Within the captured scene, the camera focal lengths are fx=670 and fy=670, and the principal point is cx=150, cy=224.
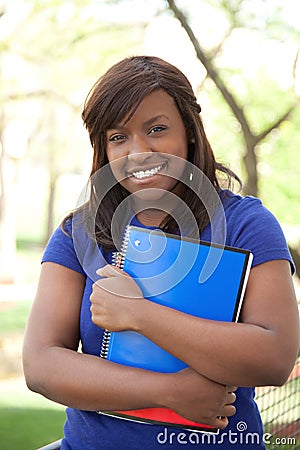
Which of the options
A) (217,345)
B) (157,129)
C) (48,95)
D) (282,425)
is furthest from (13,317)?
(217,345)

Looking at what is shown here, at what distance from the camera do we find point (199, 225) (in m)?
1.09

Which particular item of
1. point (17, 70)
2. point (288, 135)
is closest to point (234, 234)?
point (288, 135)

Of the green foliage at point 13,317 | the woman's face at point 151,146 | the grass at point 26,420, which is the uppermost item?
the woman's face at point 151,146

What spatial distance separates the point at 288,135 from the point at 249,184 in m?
3.20

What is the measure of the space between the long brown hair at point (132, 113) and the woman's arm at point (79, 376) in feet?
0.38

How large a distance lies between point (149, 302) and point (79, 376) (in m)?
0.15

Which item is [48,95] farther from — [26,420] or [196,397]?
[196,397]

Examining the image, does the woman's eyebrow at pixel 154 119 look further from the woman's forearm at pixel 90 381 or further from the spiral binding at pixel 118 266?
the woman's forearm at pixel 90 381

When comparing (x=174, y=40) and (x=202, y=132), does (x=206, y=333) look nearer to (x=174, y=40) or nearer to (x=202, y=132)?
(x=202, y=132)

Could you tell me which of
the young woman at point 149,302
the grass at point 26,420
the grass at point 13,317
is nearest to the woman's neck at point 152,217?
the young woman at point 149,302

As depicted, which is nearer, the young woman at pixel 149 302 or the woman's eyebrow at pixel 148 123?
the young woman at pixel 149 302

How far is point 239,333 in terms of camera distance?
919mm

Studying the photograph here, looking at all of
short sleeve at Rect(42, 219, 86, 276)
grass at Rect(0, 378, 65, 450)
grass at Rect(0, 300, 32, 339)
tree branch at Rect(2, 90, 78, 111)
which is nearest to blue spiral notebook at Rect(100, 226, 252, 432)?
short sleeve at Rect(42, 219, 86, 276)

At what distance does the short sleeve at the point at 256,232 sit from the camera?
3.22ft
